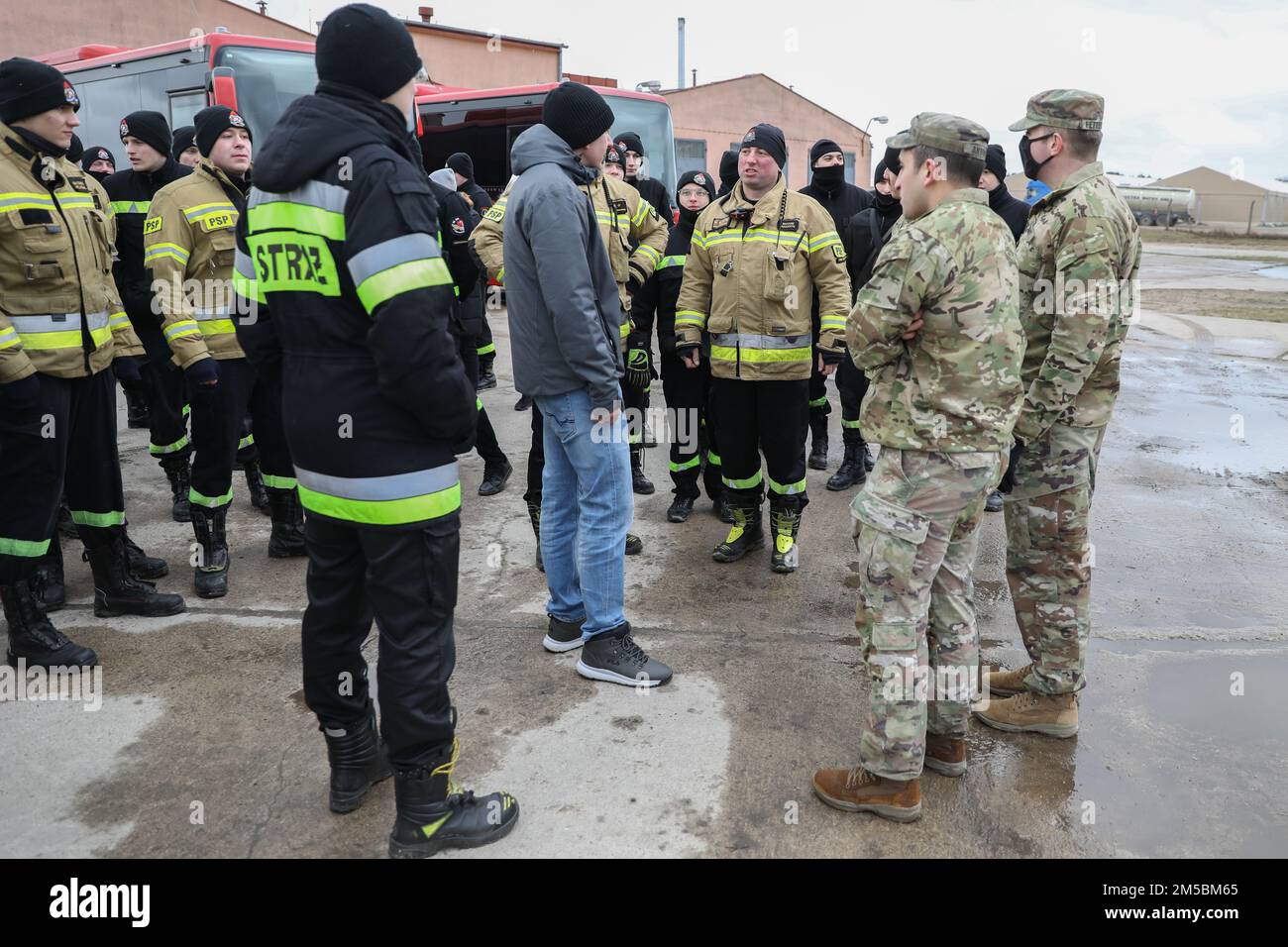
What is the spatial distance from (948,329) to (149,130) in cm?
458

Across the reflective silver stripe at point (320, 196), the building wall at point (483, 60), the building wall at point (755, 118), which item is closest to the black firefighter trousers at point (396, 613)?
the reflective silver stripe at point (320, 196)

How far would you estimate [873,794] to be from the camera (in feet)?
8.99

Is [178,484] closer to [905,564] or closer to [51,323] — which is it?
[51,323]

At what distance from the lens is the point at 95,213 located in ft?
12.8

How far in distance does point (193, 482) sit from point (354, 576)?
7.58 feet

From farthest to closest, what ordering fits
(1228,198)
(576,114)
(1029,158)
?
(1228,198), (576,114), (1029,158)

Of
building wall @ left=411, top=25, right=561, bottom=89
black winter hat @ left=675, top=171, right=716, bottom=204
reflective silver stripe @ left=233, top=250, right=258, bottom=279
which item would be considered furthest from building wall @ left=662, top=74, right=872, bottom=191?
reflective silver stripe @ left=233, top=250, right=258, bottom=279

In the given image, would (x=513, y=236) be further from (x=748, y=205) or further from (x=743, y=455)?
(x=743, y=455)

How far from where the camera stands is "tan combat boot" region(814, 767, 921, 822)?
107 inches

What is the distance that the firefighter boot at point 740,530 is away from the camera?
189 inches

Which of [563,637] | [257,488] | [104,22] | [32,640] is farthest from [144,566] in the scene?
[104,22]

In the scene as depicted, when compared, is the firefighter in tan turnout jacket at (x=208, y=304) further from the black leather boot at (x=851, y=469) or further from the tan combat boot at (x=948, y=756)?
the black leather boot at (x=851, y=469)

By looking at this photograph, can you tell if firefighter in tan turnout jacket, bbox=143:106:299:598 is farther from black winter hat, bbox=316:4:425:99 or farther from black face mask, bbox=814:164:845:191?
black face mask, bbox=814:164:845:191

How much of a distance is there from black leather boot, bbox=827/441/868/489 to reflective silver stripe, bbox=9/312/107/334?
14.0 ft
